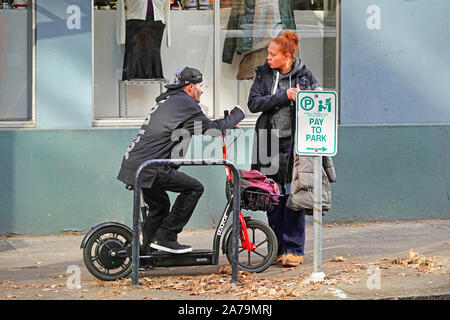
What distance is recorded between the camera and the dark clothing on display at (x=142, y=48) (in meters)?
10.3

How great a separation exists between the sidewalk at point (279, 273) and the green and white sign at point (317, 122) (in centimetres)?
119

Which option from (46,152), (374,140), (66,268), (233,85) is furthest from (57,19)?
(374,140)

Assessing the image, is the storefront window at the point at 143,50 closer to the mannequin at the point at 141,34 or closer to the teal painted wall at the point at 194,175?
the mannequin at the point at 141,34

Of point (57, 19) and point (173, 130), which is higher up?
point (57, 19)

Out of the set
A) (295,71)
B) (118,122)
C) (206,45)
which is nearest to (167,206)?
(295,71)

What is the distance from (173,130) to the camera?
7.55m

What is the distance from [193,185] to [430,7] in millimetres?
4423

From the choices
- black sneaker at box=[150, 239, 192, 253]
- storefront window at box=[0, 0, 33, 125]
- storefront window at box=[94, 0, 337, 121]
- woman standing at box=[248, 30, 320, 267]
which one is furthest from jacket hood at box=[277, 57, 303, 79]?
storefront window at box=[0, 0, 33, 125]

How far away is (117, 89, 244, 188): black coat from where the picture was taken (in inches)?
296

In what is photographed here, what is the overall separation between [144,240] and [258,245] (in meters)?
1.08

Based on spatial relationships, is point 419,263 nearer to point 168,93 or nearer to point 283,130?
point 283,130
